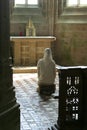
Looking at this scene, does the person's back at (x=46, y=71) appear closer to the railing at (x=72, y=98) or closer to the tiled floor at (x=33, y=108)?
the tiled floor at (x=33, y=108)

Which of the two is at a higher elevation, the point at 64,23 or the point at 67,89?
the point at 64,23

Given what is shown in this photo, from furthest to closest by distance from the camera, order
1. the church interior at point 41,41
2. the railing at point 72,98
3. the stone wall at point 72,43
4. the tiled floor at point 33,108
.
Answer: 1. the stone wall at point 72,43
2. the church interior at point 41,41
3. the tiled floor at point 33,108
4. the railing at point 72,98

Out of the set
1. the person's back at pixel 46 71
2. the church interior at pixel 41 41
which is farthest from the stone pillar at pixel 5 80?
the person's back at pixel 46 71

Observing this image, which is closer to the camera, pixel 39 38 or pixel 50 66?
pixel 50 66

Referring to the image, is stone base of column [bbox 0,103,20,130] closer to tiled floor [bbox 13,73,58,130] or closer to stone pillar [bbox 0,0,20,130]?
stone pillar [bbox 0,0,20,130]

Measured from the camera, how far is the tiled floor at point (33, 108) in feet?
18.6

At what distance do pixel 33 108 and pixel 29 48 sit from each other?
548cm

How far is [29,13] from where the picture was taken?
12.6m

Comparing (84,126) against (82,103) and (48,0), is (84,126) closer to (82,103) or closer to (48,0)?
(82,103)

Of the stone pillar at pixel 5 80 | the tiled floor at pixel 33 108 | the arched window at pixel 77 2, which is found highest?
the arched window at pixel 77 2

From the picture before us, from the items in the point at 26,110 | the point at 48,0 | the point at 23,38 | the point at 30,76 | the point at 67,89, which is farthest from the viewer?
the point at 48,0

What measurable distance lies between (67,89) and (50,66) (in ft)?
9.69

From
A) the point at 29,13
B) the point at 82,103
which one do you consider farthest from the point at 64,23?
the point at 82,103

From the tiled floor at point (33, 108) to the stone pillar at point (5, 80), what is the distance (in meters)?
0.73
